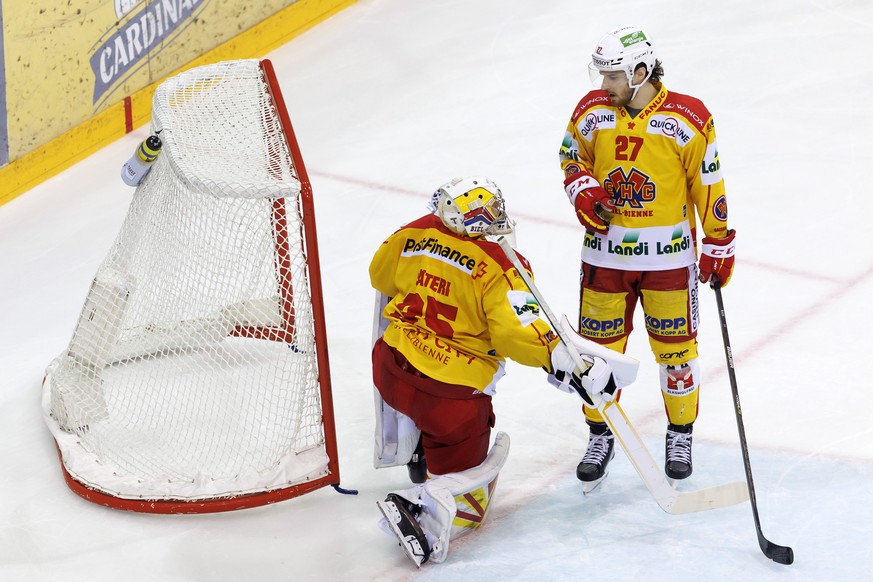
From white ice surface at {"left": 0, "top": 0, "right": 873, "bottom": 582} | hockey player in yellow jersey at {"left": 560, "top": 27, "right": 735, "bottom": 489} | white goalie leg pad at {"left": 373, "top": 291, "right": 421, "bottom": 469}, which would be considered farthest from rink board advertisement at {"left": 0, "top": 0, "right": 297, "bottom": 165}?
hockey player in yellow jersey at {"left": 560, "top": 27, "right": 735, "bottom": 489}

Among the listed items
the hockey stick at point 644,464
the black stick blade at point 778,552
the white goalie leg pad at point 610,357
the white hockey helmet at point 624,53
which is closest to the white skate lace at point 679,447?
the hockey stick at point 644,464

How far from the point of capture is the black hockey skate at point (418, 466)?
3.52 meters

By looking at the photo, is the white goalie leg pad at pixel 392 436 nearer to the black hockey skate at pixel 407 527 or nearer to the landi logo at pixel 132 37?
the black hockey skate at pixel 407 527

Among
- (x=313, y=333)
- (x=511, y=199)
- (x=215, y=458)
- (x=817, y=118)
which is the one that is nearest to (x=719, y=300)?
(x=313, y=333)

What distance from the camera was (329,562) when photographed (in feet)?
10.8

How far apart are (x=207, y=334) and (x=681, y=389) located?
131 cm

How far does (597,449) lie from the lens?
3.59 m

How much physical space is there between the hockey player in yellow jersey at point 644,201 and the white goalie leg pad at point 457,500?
1.03 feet

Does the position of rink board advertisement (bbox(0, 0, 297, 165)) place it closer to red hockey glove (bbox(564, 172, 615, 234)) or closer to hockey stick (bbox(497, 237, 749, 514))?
red hockey glove (bbox(564, 172, 615, 234))

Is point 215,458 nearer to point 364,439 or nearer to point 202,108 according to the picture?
point 364,439

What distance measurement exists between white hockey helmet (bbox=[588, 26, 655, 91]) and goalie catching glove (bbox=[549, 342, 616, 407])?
679 mm

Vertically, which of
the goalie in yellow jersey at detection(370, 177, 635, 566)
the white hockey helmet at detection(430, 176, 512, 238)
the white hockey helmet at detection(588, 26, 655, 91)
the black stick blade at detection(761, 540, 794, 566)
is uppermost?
the white hockey helmet at detection(588, 26, 655, 91)

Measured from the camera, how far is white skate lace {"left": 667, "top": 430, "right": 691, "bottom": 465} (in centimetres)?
355

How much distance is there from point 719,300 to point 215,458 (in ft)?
4.70
